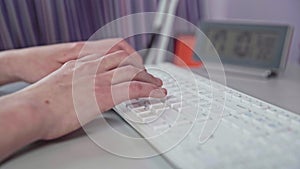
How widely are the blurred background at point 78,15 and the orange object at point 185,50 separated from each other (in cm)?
3

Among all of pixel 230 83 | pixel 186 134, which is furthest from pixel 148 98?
pixel 230 83

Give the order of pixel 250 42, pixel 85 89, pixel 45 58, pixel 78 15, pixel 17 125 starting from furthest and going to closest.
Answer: pixel 78 15
pixel 250 42
pixel 45 58
pixel 85 89
pixel 17 125

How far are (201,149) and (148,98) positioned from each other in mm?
196

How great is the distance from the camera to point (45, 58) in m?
0.76

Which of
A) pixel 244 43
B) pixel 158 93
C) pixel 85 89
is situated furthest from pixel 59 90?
pixel 244 43

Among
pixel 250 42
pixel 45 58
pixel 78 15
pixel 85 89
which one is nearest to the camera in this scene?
pixel 85 89

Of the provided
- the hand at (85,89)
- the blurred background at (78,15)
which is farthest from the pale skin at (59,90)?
the blurred background at (78,15)

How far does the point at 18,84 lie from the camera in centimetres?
81

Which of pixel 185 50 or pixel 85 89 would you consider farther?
pixel 185 50

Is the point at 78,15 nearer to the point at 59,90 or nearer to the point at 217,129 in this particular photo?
the point at 59,90

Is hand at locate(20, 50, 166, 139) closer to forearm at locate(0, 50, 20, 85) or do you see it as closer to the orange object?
forearm at locate(0, 50, 20, 85)

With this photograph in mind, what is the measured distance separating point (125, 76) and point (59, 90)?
113mm

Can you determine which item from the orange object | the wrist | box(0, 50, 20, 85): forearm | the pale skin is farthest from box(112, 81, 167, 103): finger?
the orange object

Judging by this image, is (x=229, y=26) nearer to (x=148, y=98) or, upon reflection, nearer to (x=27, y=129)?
(x=148, y=98)
